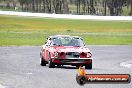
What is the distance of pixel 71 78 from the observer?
15828 millimetres

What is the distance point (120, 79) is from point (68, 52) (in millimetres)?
11024

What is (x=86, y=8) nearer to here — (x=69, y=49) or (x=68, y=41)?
(x=68, y=41)

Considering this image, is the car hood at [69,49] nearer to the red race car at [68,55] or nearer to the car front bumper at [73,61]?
the red race car at [68,55]

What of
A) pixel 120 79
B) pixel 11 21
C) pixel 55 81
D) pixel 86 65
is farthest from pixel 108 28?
pixel 120 79

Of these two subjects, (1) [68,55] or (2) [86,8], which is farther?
(2) [86,8]

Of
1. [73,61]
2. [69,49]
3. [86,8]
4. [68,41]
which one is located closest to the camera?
[73,61]

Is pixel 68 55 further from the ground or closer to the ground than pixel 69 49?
closer to the ground

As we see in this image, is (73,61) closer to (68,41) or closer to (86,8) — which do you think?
(68,41)

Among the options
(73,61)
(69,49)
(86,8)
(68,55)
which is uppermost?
(69,49)

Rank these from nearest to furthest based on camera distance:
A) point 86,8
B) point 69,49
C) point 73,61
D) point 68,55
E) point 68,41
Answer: point 73,61
point 68,55
point 69,49
point 68,41
point 86,8

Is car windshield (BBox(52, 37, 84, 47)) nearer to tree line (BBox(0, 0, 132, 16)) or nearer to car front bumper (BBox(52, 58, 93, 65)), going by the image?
car front bumper (BBox(52, 58, 93, 65))

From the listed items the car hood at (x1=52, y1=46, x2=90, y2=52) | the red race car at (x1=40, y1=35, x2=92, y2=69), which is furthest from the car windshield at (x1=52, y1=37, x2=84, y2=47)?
the car hood at (x1=52, y1=46, x2=90, y2=52)

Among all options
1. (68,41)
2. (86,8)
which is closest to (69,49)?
(68,41)

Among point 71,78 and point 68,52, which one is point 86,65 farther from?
point 71,78
